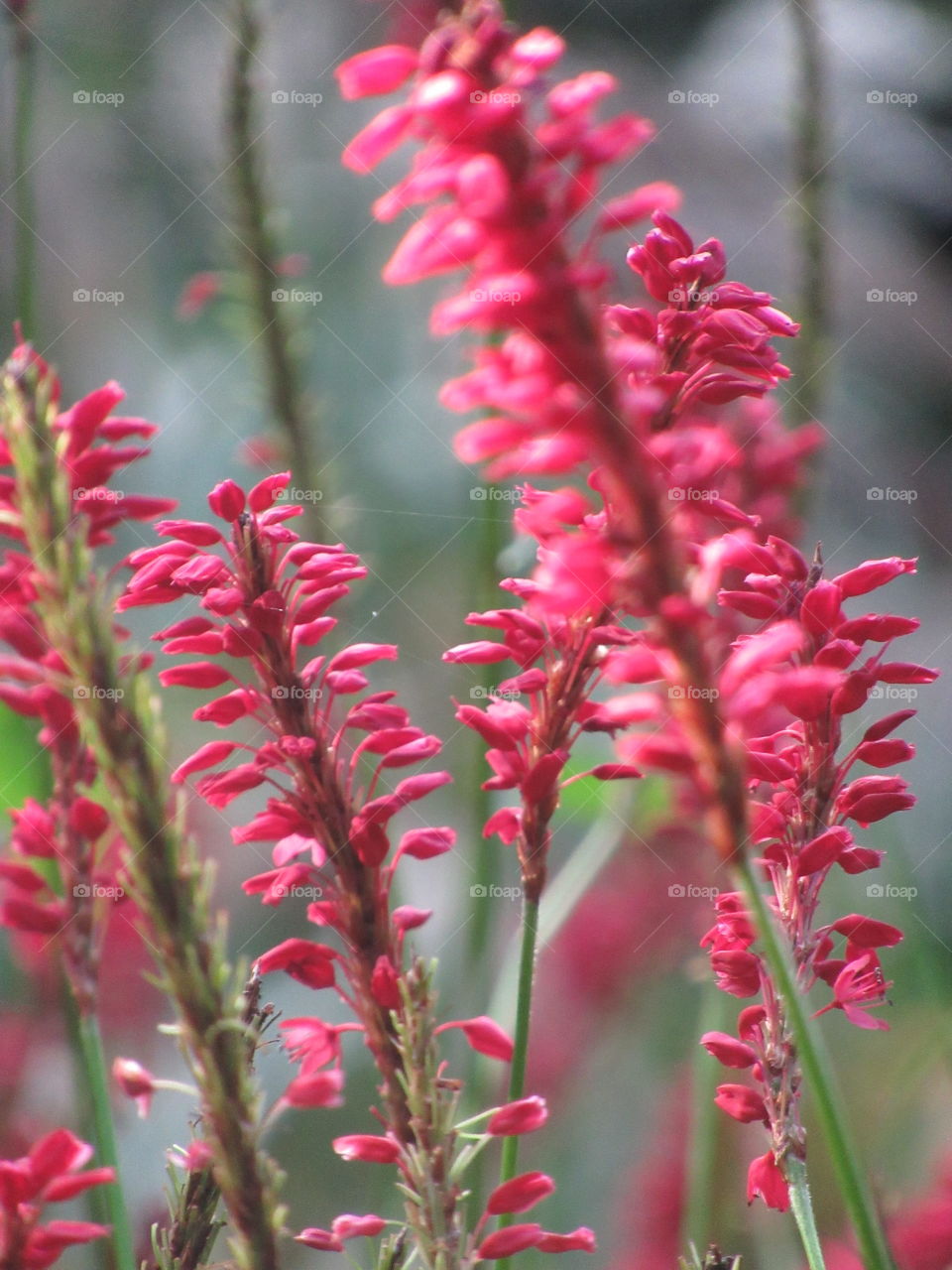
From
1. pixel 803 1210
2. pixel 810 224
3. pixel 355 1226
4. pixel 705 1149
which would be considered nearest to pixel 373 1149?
pixel 355 1226

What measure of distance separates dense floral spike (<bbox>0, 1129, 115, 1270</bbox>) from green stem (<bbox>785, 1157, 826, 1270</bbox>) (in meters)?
0.21

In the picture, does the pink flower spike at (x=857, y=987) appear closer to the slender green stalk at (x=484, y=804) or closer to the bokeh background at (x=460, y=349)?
the slender green stalk at (x=484, y=804)

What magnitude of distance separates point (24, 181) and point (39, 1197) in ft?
1.84

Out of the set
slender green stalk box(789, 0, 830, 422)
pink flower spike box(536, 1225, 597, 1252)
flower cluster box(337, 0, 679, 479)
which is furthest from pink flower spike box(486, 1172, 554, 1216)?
slender green stalk box(789, 0, 830, 422)

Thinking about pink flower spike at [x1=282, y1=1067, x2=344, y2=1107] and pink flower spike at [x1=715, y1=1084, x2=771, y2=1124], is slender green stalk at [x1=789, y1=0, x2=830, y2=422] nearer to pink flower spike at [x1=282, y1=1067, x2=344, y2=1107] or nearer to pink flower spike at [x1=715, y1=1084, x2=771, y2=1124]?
pink flower spike at [x1=715, y1=1084, x2=771, y2=1124]

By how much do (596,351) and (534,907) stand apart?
9.4 inches

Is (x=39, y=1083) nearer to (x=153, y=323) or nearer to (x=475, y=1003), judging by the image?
(x=475, y=1003)

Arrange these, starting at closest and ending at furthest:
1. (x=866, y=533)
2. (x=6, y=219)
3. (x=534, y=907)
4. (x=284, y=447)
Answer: (x=534, y=907) → (x=284, y=447) → (x=6, y=219) → (x=866, y=533)

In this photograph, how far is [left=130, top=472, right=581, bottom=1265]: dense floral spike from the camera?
39 cm

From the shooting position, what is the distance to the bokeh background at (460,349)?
1332 millimetres

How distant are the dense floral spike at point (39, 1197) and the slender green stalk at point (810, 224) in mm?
758

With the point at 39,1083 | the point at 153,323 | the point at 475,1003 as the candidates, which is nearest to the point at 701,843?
the point at 475,1003

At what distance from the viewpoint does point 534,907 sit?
469 millimetres

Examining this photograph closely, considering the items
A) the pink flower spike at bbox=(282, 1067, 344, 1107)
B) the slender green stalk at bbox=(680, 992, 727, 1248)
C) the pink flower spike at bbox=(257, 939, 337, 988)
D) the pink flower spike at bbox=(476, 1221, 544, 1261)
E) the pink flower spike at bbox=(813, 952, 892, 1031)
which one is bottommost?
the slender green stalk at bbox=(680, 992, 727, 1248)
